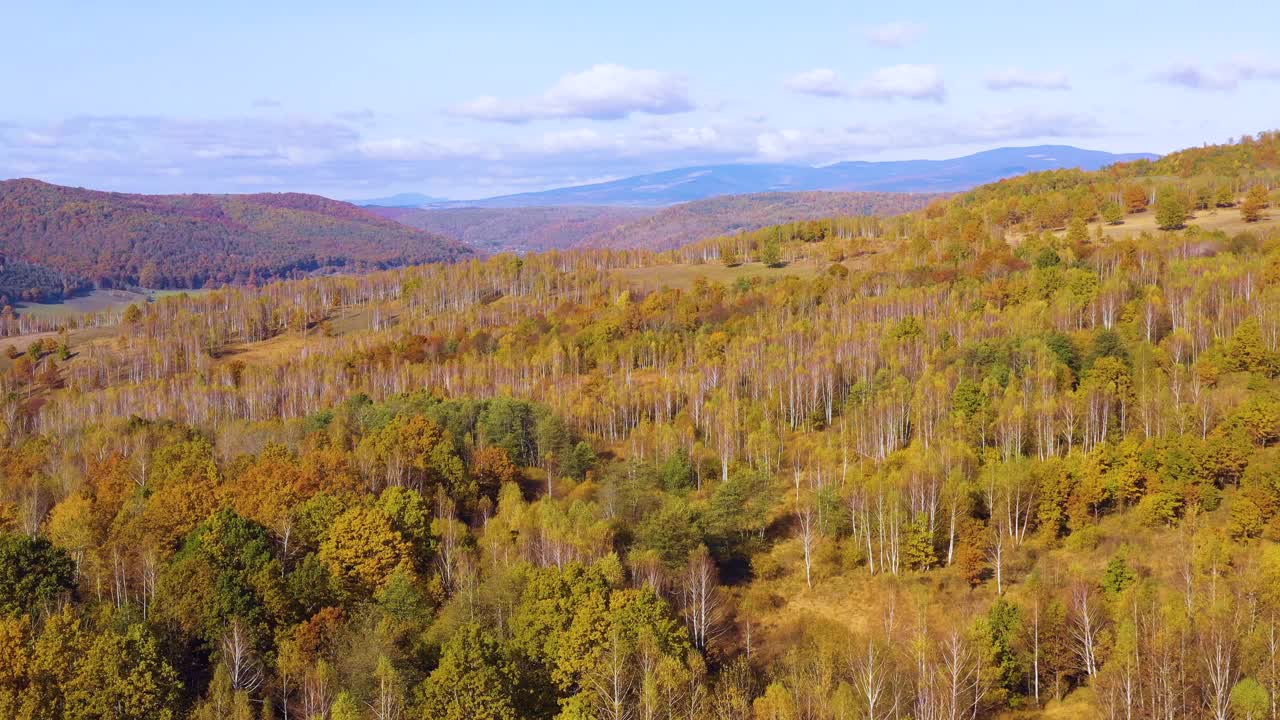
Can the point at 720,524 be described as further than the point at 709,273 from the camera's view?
No

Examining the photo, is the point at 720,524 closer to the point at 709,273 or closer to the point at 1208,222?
the point at 709,273

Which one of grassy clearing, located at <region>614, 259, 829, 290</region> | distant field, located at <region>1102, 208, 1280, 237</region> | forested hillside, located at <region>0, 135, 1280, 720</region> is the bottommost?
forested hillside, located at <region>0, 135, 1280, 720</region>

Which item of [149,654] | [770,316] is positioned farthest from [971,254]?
[149,654]

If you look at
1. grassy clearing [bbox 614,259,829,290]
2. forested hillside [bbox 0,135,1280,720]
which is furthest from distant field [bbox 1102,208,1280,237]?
grassy clearing [bbox 614,259,829,290]

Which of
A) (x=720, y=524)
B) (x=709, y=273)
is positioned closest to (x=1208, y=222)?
(x=709, y=273)

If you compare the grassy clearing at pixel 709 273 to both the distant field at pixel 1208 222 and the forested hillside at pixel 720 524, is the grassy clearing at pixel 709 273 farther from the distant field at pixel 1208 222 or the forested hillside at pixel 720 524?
the distant field at pixel 1208 222

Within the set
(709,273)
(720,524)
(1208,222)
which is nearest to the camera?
(720,524)

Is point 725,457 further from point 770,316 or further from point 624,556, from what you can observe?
point 770,316

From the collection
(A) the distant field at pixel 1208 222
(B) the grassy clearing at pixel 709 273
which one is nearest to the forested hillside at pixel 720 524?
(A) the distant field at pixel 1208 222

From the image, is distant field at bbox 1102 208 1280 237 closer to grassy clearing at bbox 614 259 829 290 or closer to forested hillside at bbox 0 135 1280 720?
forested hillside at bbox 0 135 1280 720
